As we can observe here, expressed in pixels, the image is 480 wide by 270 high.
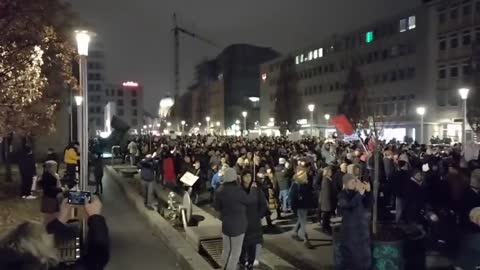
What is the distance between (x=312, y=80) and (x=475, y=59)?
45.8m

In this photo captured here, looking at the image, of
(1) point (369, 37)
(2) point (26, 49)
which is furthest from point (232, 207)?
(1) point (369, 37)

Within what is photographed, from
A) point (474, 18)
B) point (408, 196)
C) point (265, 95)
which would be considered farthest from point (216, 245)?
point (265, 95)

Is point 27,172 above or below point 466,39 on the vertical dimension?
below

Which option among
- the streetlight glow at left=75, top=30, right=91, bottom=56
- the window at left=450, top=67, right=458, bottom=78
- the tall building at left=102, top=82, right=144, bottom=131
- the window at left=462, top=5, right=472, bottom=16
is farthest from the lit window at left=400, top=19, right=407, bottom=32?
the tall building at left=102, top=82, right=144, bottom=131

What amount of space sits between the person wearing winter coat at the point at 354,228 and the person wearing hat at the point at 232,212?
1.55m

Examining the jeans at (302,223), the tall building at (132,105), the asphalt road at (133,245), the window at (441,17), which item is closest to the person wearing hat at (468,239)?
the jeans at (302,223)

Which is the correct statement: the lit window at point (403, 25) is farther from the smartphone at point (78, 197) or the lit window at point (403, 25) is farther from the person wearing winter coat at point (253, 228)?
the smartphone at point (78, 197)

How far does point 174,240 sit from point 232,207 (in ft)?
14.2

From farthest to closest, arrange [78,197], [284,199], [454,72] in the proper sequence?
[454,72] < [284,199] < [78,197]

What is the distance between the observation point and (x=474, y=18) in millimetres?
48875

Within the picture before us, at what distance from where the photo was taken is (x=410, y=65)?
58.8m

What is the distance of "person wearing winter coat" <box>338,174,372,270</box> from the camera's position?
7219 mm

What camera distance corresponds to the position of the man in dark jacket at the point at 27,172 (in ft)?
58.7

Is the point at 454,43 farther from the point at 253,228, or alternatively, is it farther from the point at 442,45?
the point at 253,228
